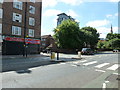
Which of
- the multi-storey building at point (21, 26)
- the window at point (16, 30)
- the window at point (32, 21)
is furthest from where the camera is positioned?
the window at point (32, 21)

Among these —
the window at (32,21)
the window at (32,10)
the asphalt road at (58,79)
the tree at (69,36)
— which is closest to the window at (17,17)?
the window at (32,21)

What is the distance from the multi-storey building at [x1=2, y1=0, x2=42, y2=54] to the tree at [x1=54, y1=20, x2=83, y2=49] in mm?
10141

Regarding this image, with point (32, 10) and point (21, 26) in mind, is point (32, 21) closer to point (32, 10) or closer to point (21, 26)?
point (32, 10)

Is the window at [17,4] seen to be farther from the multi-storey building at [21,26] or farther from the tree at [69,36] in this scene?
the tree at [69,36]

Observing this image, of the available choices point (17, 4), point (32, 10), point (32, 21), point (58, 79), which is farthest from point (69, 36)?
point (58, 79)

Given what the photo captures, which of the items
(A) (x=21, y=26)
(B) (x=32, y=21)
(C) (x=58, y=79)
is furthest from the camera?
(B) (x=32, y=21)

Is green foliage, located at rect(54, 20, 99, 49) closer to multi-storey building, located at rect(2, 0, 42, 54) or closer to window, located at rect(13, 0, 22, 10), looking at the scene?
multi-storey building, located at rect(2, 0, 42, 54)

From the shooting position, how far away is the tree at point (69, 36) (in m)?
40.0

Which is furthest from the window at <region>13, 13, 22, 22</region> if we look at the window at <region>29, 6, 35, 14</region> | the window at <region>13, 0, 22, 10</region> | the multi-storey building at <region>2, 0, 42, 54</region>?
the window at <region>29, 6, 35, 14</region>

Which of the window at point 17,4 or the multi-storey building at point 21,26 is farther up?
the window at point 17,4

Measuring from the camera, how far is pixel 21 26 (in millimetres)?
28656

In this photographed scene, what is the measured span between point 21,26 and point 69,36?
16.5 meters

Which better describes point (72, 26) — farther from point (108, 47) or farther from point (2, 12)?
point (108, 47)

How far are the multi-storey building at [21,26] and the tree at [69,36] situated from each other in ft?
33.3
